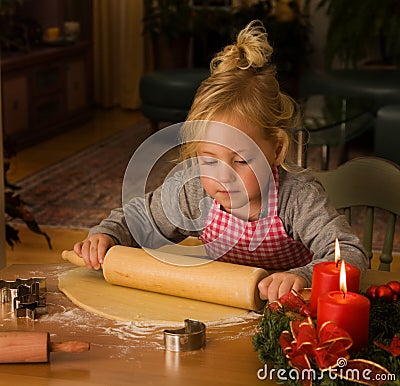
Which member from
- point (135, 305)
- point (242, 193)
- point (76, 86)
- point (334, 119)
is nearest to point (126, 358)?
point (135, 305)

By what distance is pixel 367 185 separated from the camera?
1.71 m

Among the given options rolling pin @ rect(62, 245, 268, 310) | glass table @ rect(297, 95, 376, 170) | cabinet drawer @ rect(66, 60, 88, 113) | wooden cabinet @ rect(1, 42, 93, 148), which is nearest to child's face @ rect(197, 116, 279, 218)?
rolling pin @ rect(62, 245, 268, 310)

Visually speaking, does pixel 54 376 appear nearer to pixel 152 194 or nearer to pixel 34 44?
pixel 152 194

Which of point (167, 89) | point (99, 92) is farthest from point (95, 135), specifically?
point (99, 92)

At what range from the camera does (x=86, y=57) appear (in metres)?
6.36

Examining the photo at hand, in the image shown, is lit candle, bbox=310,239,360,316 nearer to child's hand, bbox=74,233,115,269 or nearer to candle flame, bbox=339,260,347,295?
candle flame, bbox=339,260,347,295

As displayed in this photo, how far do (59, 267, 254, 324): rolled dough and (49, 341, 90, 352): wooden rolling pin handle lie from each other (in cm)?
16

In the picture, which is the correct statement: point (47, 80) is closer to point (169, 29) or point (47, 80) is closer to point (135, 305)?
point (169, 29)

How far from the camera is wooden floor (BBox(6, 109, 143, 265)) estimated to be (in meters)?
3.44

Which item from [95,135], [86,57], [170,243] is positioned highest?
[170,243]

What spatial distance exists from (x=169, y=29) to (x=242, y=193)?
531 cm

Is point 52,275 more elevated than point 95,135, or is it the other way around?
point 52,275

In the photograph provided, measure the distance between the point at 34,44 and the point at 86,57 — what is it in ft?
2.12

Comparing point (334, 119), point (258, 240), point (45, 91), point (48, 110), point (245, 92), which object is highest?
point (245, 92)
